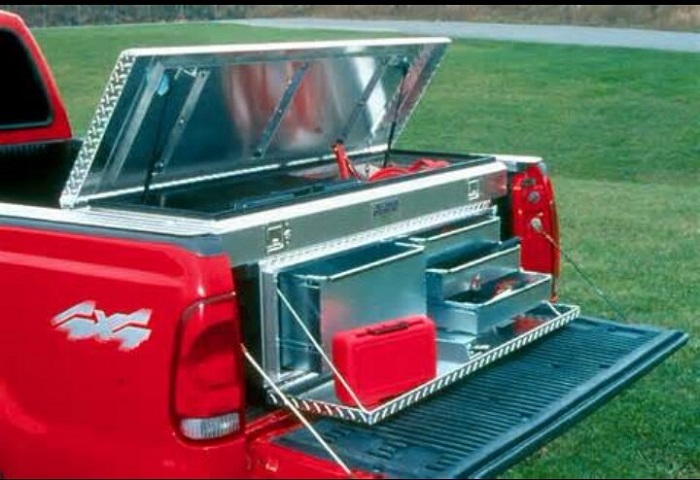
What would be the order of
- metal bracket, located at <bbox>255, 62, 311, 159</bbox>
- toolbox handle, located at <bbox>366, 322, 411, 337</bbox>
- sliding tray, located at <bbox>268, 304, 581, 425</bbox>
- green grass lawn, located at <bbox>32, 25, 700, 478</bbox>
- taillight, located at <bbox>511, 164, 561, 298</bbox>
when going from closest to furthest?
1. sliding tray, located at <bbox>268, 304, 581, 425</bbox>
2. toolbox handle, located at <bbox>366, 322, 411, 337</bbox>
3. metal bracket, located at <bbox>255, 62, 311, 159</bbox>
4. taillight, located at <bbox>511, 164, 561, 298</bbox>
5. green grass lawn, located at <bbox>32, 25, 700, 478</bbox>

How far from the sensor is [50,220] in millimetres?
3592

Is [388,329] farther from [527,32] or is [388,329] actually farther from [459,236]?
[527,32]

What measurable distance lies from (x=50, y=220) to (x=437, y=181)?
1359 millimetres

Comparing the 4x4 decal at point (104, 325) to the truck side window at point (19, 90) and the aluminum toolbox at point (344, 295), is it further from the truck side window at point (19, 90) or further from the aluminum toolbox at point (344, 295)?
the truck side window at point (19, 90)

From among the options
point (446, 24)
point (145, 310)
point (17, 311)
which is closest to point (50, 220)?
point (17, 311)

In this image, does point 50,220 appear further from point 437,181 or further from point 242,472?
point 437,181

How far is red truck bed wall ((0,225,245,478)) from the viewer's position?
3211 mm

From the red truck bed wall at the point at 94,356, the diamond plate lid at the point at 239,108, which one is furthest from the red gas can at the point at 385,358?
the diamond plate lid at the point at 239,108

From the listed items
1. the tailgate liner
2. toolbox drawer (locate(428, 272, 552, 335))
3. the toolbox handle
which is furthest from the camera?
toolbox drawer (locate(428, 272, 552, 335))

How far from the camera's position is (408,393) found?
3.64 meters

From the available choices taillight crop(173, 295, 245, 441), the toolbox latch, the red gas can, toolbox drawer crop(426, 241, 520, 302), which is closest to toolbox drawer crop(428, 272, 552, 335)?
toolbox drawer crop(426, 241, 520, 302)

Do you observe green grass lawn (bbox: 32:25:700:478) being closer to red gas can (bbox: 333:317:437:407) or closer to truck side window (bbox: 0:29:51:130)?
red gas can (bbox: 333:317:437:407)

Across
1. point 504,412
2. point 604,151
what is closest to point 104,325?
point 504,412

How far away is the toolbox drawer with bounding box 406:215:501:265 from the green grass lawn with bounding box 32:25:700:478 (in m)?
1.02
